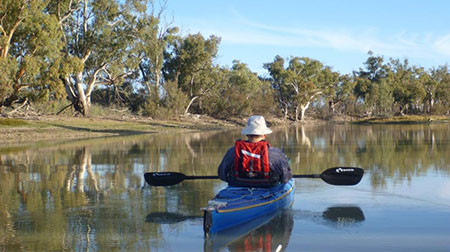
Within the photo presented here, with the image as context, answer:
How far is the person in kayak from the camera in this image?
8750 millimetres

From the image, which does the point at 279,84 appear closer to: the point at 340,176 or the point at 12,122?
the point at 12,122

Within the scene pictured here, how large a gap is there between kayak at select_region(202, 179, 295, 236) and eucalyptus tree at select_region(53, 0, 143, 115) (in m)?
38.4

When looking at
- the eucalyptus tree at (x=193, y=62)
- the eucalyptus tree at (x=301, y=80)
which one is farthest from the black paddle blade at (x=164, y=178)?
the eucalyptus tree at (x=301, y=80)

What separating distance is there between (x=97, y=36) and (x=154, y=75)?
14.1 m

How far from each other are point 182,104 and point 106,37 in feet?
39.1

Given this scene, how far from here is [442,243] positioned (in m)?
7.21

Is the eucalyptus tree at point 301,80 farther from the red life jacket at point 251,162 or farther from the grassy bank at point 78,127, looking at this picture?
the red life jacket at point 251,162

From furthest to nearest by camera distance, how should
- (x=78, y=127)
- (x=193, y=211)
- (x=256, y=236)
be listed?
(x=78, y=127) → (x=193, y=211) → (x=256, y=236)

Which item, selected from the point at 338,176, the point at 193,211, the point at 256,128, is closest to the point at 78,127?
the point at 193,211

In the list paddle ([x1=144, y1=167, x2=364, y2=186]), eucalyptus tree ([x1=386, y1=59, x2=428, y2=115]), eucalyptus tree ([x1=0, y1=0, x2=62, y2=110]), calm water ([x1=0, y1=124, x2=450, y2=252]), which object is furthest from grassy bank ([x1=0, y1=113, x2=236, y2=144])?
eucalyptus tree ([x1=386, y1=59, x2=428, y2=115])

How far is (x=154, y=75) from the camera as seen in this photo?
59531 mm

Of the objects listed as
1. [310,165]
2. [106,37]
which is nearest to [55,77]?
[106,37]

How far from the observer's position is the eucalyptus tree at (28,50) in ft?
111

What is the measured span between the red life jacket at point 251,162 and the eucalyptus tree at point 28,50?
1077 inches
